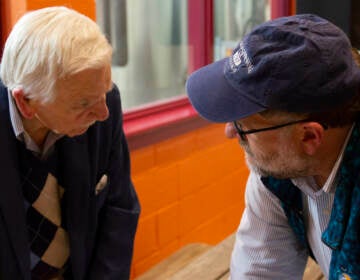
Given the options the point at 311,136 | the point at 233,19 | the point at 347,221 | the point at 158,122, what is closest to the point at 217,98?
the point at 311,136

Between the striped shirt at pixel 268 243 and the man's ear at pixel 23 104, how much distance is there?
0.58 m

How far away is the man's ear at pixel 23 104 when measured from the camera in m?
1.43

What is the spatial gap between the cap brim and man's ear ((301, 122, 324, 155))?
11cm

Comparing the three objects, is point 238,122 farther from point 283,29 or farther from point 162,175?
point 162,175

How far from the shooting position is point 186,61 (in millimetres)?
3250

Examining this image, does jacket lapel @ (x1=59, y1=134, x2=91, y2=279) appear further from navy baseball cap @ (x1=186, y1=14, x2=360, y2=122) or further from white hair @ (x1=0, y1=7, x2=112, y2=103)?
navy baseball cap @ (x1=186, y1=14, x2=360, y2=122)

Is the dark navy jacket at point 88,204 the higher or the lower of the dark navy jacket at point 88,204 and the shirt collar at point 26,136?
the lower

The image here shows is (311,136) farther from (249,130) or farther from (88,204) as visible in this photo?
(88,204)

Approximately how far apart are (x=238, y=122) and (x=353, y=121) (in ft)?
0.83

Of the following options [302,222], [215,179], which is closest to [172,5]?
[215,179]

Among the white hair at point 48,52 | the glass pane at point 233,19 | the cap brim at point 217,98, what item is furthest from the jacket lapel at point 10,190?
the glass pane at point 233,19

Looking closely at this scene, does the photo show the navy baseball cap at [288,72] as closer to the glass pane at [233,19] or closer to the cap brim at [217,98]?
the cap brim at [217,98]

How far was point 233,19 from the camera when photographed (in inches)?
140

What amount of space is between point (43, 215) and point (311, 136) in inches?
30.1
